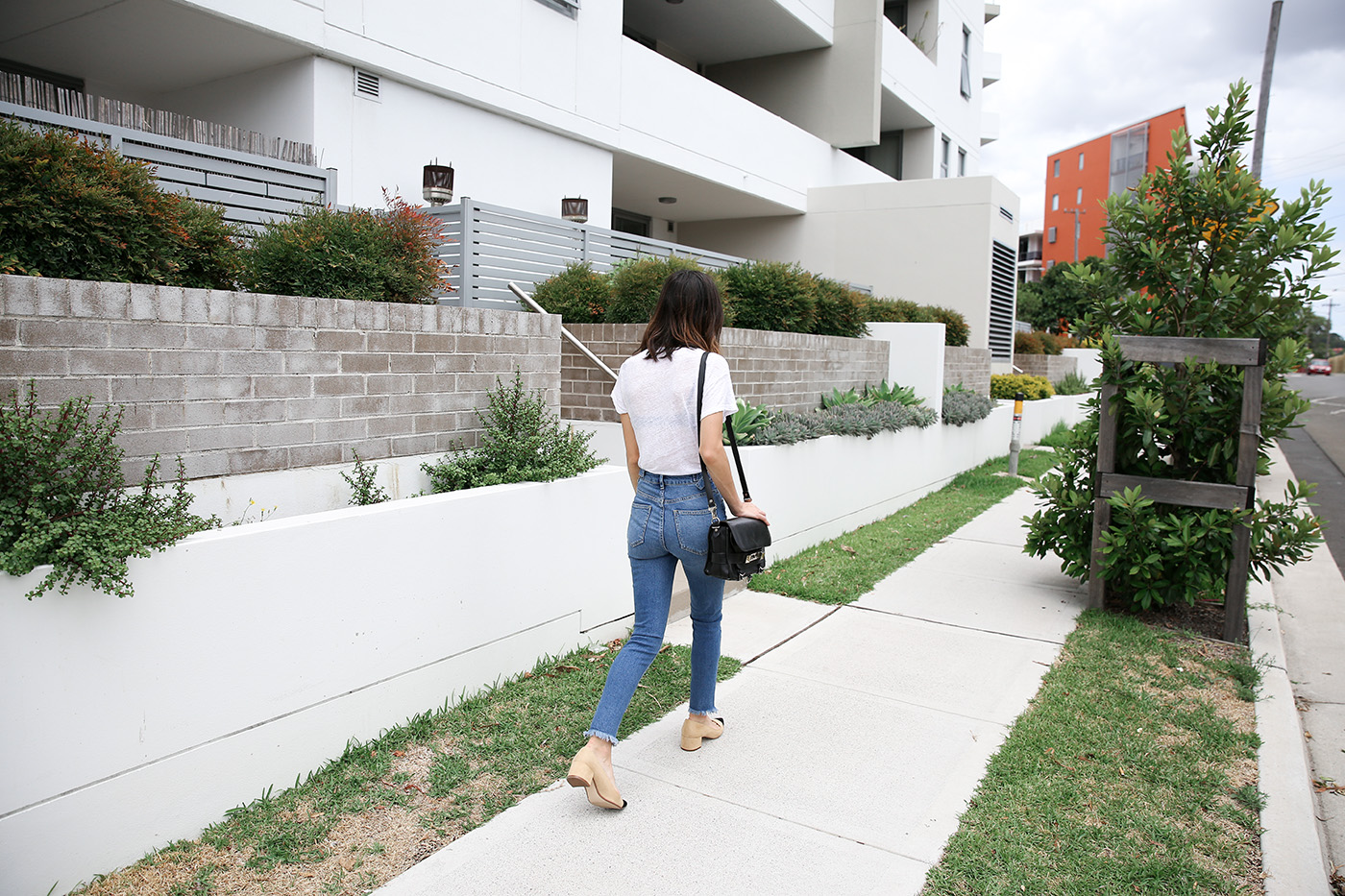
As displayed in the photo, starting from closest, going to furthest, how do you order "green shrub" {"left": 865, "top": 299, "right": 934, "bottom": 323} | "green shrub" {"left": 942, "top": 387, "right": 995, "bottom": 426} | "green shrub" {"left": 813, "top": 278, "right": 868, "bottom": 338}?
1. "green shrub" {"left": 813, "top": 278, "right": 868, "bottom": 338}
2. "green shrub" {"left": 942, "top": 387, "right": 995, "bottom": 426}
3. "green shrub" {"left": 865, "top": 299, "right": 934, "bottom": 323}

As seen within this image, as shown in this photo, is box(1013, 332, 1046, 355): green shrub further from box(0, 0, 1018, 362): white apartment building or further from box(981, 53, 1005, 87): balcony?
box(981, 53, 1005, 87): balcony

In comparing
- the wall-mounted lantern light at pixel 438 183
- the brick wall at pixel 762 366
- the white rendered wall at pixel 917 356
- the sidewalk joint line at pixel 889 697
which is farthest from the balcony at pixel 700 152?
the sidewalk joint line at pixel 889 697

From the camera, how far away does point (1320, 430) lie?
24.1m

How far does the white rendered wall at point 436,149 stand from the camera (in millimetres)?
8461

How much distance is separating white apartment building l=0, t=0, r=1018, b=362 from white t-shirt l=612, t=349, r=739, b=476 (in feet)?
20.2

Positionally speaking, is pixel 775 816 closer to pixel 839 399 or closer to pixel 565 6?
pixel 839 399

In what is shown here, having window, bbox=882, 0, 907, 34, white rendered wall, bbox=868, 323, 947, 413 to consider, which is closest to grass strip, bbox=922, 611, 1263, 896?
white rendered wall, bbox=868, 323, 947, 413

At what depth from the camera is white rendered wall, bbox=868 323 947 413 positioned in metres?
11.4

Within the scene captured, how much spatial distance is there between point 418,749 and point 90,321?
2.20m

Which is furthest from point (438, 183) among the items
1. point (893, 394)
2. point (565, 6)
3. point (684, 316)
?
point (684, 316)

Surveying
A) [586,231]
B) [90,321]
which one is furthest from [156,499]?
[586,231]

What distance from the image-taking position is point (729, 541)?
3426mm

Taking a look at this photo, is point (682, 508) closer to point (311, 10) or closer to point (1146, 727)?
point (1146, 727)

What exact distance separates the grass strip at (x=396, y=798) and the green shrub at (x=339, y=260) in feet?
7.59
